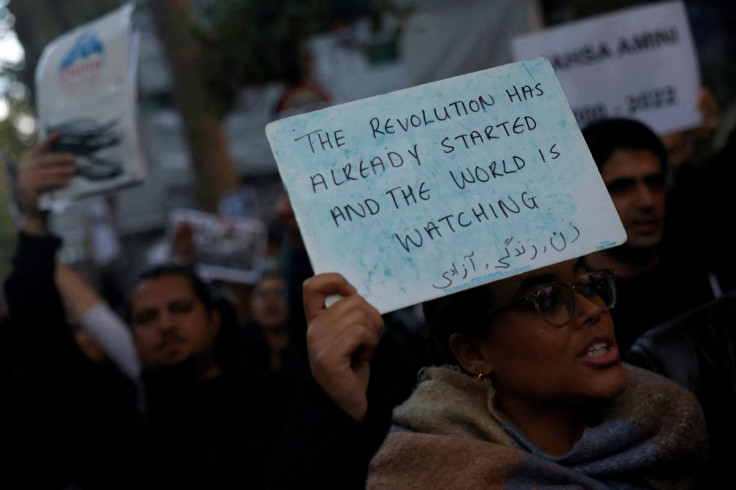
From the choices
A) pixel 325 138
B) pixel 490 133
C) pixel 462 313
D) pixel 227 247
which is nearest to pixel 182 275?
pixel 462 313

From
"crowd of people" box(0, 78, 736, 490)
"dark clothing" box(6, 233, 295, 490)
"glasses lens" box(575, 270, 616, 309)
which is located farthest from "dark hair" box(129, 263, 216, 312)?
"glasses lens" box(575, 270, 616, 309)

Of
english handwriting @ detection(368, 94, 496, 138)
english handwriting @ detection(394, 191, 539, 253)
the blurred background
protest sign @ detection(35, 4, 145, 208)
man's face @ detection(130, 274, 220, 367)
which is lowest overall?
english handwriting @ detection(394, 191, 539, 253)

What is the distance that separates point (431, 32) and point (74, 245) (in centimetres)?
1310

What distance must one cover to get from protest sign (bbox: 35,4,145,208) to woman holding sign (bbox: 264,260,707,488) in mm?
1670

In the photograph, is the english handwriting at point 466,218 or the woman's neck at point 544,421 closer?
the english handwriting at point 466,218

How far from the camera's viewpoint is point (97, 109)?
2.93 meters

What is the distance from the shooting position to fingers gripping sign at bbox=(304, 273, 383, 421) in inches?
48.3

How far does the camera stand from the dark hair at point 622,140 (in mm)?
2321

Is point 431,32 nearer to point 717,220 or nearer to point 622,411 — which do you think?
point 717,220

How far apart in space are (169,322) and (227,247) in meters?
2.52

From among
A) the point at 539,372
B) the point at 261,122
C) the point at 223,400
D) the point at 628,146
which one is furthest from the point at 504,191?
the point at 261,122

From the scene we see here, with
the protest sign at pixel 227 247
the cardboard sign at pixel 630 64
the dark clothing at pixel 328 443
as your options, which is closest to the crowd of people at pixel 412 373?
the dark clothing at pixel 328 443

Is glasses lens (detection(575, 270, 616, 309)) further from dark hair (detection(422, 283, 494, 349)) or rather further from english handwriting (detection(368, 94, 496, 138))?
english handwriting (detection(368, 94, 496, 138))

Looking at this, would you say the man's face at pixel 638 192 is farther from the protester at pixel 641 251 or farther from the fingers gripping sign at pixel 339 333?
the fingers gripping sign at pixel 339 333
